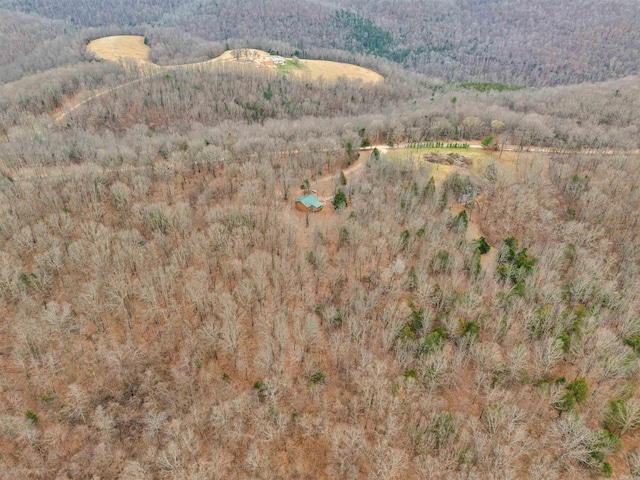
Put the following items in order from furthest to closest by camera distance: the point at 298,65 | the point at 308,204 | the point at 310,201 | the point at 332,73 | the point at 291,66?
the point at 298,65 → the point at 332,73 → the point at 291,66 → the point at 310,201 → the point at 308,204

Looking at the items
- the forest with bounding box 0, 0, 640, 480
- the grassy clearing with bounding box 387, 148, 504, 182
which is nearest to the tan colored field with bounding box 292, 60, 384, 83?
the grassy clearing with bounding box 387, 148, 504, 182

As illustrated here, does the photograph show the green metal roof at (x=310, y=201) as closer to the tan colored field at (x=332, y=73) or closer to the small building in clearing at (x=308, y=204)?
the small building in clearing at (x=308, y=204)

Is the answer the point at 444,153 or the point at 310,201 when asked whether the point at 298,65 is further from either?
the point at 310,201

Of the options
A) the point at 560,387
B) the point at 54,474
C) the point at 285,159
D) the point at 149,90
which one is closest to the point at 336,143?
the point at 285,159

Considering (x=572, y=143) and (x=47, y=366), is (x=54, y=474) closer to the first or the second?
(x=47, y=366)

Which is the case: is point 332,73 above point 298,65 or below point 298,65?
below

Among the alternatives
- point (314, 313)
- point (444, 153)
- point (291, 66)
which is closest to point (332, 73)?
point (291, 66)
